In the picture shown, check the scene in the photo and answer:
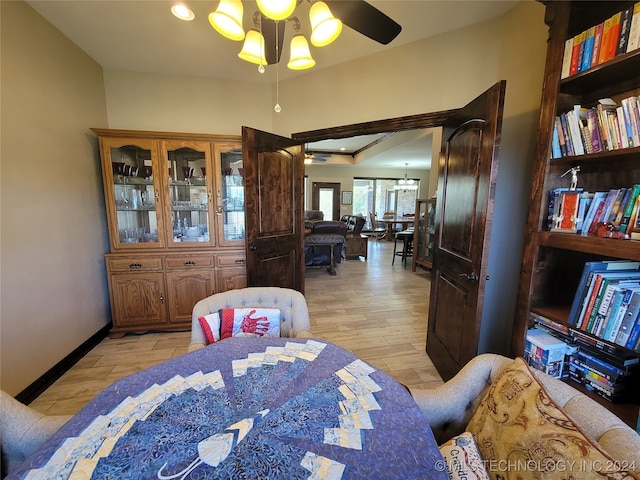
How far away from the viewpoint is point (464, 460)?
31.9 inches

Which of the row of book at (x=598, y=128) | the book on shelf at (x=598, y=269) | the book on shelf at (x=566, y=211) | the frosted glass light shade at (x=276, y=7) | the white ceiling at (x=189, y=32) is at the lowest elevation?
the book on shelf at (x=598, y=269)

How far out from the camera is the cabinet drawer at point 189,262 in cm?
270

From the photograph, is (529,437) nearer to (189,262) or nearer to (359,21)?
(359,21)

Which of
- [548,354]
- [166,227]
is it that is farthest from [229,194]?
[548,354]

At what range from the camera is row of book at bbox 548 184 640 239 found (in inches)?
43.9

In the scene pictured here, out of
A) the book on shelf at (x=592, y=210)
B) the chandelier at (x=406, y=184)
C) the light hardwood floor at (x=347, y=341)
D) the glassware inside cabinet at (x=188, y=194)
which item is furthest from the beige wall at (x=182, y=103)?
the chandelier at (x=406, y=184)

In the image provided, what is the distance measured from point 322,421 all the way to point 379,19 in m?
1.88

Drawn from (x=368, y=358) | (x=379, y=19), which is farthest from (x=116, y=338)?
(x=379, y=19)

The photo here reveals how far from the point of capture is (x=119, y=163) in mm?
2623

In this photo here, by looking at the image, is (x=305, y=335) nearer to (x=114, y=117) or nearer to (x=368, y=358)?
(x=368, y=358)

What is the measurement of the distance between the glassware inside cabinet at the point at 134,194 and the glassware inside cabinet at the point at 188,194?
0.65ft

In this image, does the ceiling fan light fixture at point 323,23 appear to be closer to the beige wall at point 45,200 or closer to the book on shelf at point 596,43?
the book on shelf at point 596,43

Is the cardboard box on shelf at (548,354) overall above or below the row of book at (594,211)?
below

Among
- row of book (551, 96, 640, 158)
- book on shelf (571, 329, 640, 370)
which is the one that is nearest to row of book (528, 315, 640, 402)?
book on shelf (571, 329, 640, 370)
